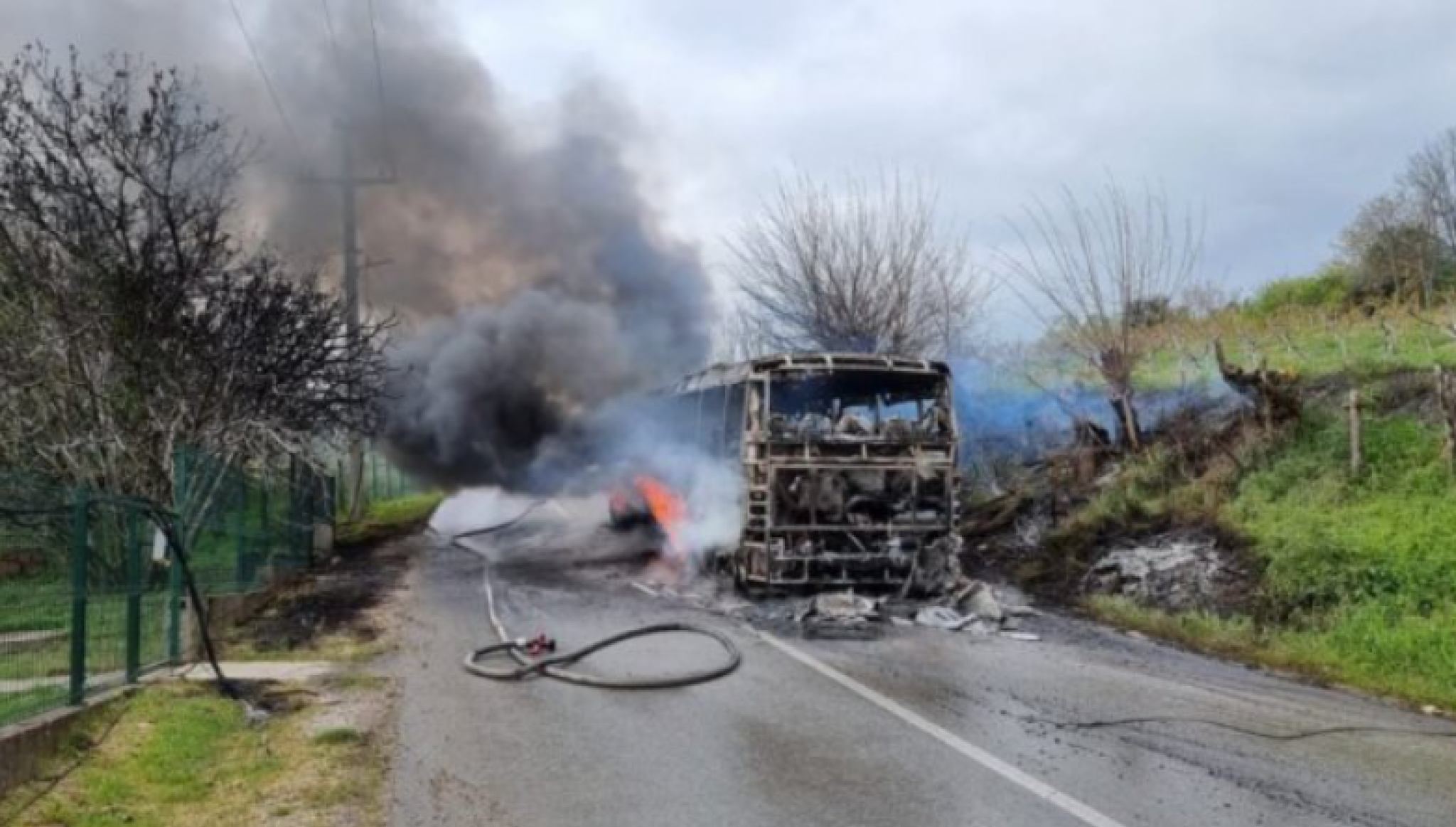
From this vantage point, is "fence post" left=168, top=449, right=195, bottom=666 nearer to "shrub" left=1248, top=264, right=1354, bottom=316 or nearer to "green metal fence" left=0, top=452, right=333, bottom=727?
"green metal fence" left=0, top=452, right=333, bottom=727

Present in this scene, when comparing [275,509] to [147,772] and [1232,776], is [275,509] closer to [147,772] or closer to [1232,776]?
[147,772]

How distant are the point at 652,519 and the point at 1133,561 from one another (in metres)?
7.90

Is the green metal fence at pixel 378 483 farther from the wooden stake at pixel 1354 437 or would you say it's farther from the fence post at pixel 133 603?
the wooden stake at pixel 1354 437

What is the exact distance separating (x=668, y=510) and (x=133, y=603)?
9.49m

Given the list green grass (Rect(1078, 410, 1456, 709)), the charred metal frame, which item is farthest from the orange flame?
green grass (Rect(1078, 410, 1456, 709))

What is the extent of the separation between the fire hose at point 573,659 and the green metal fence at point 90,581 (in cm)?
228

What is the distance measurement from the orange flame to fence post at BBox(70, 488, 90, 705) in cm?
938

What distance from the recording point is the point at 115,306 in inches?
502

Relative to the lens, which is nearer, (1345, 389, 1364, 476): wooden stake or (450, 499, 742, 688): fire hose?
(450, 499, 742, 688): fire hose

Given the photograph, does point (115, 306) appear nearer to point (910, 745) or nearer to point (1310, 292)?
point (910, 745)

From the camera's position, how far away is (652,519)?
17.9m

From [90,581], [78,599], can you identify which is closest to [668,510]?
[90,581]

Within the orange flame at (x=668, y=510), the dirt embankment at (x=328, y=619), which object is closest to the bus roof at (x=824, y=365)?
the orange flame at (x=668, y=510)

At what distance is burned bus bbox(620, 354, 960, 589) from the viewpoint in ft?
38.9
